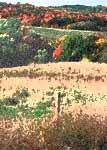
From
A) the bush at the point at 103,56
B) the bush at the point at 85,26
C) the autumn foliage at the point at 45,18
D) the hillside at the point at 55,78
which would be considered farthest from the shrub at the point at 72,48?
the autumn foliage at the point at 45,18

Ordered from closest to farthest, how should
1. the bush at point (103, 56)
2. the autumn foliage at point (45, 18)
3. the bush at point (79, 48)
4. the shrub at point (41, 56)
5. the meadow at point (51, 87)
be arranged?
1. the meadow at point (51, 87)
2. the bush at point (103, 56)
3. the bush at point (79, 48)
4. the shrub at point (41, 56)
5. the autumn foliage at point (45, 18)

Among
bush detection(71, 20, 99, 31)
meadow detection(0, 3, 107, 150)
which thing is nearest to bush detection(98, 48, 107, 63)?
meadow detection(0, 3, 107, 150)

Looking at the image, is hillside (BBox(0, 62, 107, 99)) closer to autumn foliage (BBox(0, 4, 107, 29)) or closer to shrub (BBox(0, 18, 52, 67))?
shrub (BBox(0, 18, 52, 67))

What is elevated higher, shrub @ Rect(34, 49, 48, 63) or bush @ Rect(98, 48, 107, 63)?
bush @ Rect(98, 48, 107, 63)

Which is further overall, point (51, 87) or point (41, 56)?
point (41, 56)

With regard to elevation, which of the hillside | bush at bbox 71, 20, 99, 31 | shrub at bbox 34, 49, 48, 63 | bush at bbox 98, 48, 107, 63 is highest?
the hillside

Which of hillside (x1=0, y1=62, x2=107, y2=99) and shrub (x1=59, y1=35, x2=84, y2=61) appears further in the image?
shrub (x1=59, y1=35, x2=84, y2=61)

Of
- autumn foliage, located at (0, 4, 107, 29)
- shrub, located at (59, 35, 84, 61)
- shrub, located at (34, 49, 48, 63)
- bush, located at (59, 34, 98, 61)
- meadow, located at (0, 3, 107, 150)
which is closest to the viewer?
meadow, located at (0, 3, 107, 150)

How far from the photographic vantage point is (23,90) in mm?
34250

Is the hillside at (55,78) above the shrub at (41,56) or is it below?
above

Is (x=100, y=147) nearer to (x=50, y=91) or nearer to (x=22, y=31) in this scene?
(x=50, y=91)

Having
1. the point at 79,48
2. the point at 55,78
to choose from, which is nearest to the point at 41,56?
the point at 79,48

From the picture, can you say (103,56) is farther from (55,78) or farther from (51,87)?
(51,87)

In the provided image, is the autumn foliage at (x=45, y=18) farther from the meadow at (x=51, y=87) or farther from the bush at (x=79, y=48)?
Result: the bush at (x=79, y=48)
